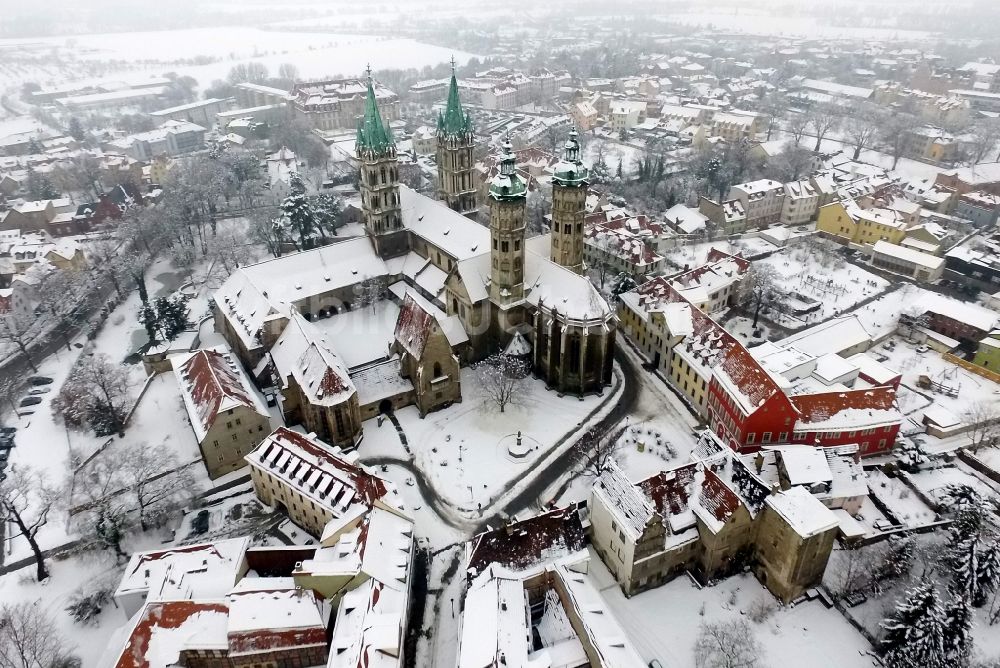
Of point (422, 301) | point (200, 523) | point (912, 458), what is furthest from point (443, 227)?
point (912, 458)

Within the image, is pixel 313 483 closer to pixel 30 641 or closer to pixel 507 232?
pixel 30 641

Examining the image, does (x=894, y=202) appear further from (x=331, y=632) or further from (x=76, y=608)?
(x=76, y=608)

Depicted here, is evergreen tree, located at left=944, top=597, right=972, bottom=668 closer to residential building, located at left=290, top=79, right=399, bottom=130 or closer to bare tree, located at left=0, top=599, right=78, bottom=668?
bare tree, located at left=0, top=599, right=78, bottom=668

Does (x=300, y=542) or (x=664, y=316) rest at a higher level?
(x=664, y=316)

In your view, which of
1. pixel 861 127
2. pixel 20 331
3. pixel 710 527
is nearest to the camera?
pixel 710 527

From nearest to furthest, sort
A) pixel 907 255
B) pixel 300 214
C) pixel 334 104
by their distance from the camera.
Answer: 1. pixel 300 214
2. pixel 907 255
3. pixel 334 104

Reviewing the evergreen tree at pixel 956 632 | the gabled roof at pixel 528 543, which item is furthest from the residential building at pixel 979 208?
the gabled roof at pixel 528 543

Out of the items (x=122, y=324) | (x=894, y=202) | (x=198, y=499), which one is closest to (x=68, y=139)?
(x=122, y=324)
